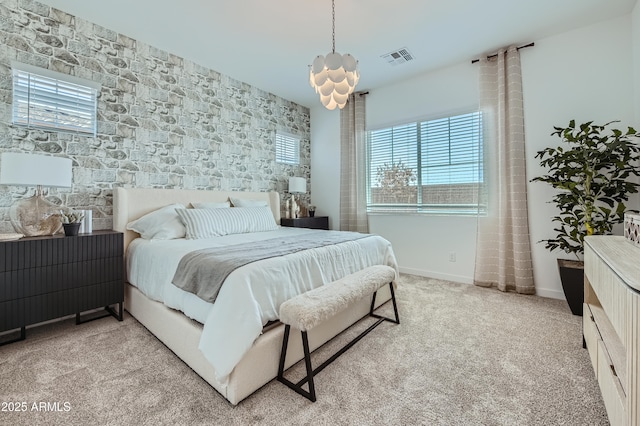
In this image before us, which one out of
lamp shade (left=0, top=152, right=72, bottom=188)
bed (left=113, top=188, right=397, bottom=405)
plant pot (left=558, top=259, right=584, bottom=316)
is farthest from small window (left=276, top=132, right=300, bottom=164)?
plant pot (left=558, top=259, right=584, bottom=316)

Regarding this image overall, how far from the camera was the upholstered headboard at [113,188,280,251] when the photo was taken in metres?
2.86

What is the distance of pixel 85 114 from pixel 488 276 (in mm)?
4714

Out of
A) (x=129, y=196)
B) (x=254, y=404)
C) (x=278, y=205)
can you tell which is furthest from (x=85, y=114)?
(x=254, y=404)

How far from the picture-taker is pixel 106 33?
2900 millimetres

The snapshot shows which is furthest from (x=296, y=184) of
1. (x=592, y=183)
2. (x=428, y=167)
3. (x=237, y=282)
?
(x=592, y=183)

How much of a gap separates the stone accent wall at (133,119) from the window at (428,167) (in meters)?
1.82

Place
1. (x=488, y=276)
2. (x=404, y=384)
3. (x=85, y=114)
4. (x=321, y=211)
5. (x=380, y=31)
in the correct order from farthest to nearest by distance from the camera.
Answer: (x=321, y=211)
(x=488, y=276)
(x=380, y=31)
(x=85, y=114)
(x=404, y=384)

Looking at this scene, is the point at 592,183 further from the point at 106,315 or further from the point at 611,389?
the point at 106,315

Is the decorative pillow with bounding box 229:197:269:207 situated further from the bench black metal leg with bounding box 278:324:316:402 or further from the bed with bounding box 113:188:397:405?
the bench black metal leg with bounding box 278:324:316:402

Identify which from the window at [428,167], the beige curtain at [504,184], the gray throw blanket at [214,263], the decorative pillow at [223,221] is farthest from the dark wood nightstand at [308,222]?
the beige curtain at [504,184]

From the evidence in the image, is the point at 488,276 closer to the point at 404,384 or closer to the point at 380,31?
the point at 404,384

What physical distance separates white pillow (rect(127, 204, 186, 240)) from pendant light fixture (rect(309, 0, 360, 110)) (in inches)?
73.8

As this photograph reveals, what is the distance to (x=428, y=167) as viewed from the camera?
4.00 meters

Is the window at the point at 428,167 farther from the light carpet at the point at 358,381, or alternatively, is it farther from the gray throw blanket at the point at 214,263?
the gray throw blanket at the point at 214,263
